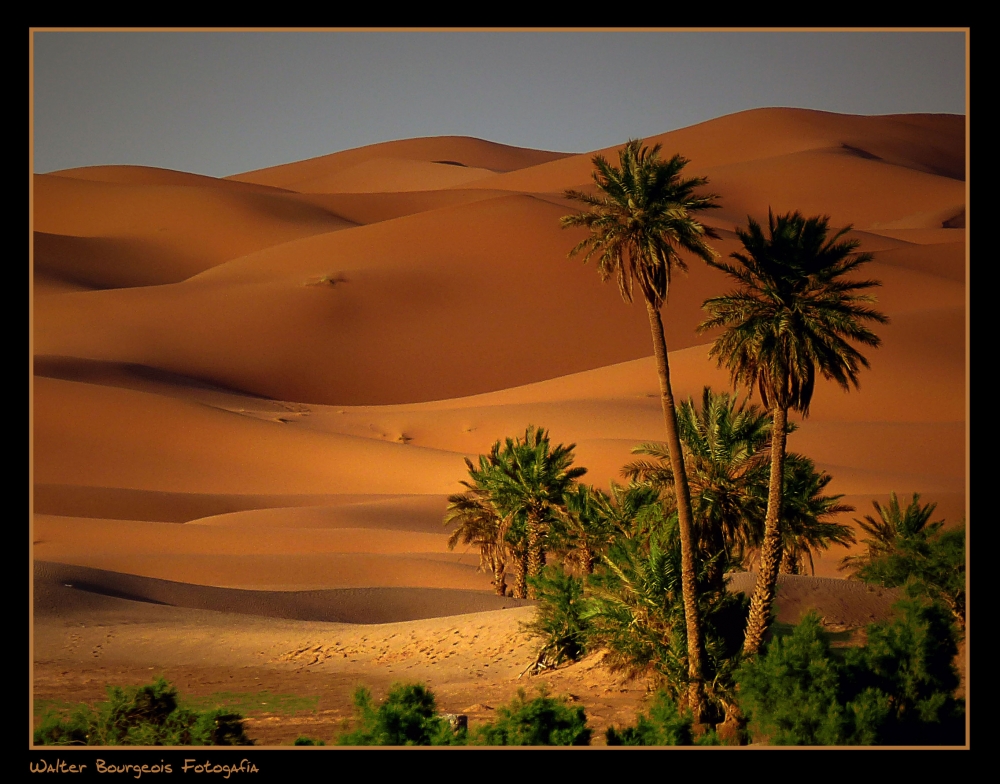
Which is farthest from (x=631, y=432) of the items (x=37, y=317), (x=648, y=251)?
(x=37, y=317)

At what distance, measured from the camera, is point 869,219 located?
116812mm

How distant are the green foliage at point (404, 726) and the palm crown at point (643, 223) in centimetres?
629

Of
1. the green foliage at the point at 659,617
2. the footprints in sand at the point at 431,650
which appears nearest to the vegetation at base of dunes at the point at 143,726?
the green foliage at the point at 659,617

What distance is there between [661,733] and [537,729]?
64.4 inches

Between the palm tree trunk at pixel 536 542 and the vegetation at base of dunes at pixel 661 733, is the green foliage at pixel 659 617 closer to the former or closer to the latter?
the vegetation at base of dunes at pixel 661 733

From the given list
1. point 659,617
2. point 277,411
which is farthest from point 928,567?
Result: point 277,411

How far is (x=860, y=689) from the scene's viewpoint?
15211 mm

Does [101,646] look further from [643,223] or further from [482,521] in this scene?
[643,223]

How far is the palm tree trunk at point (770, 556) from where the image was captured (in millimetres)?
16094

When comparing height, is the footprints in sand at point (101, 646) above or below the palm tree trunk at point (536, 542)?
below

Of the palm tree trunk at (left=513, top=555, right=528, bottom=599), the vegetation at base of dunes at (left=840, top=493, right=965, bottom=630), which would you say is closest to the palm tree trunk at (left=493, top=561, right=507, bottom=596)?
the palm tree trunk at (left=513, top=555, right=528, bottom=599)

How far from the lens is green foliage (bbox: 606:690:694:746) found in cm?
1388
